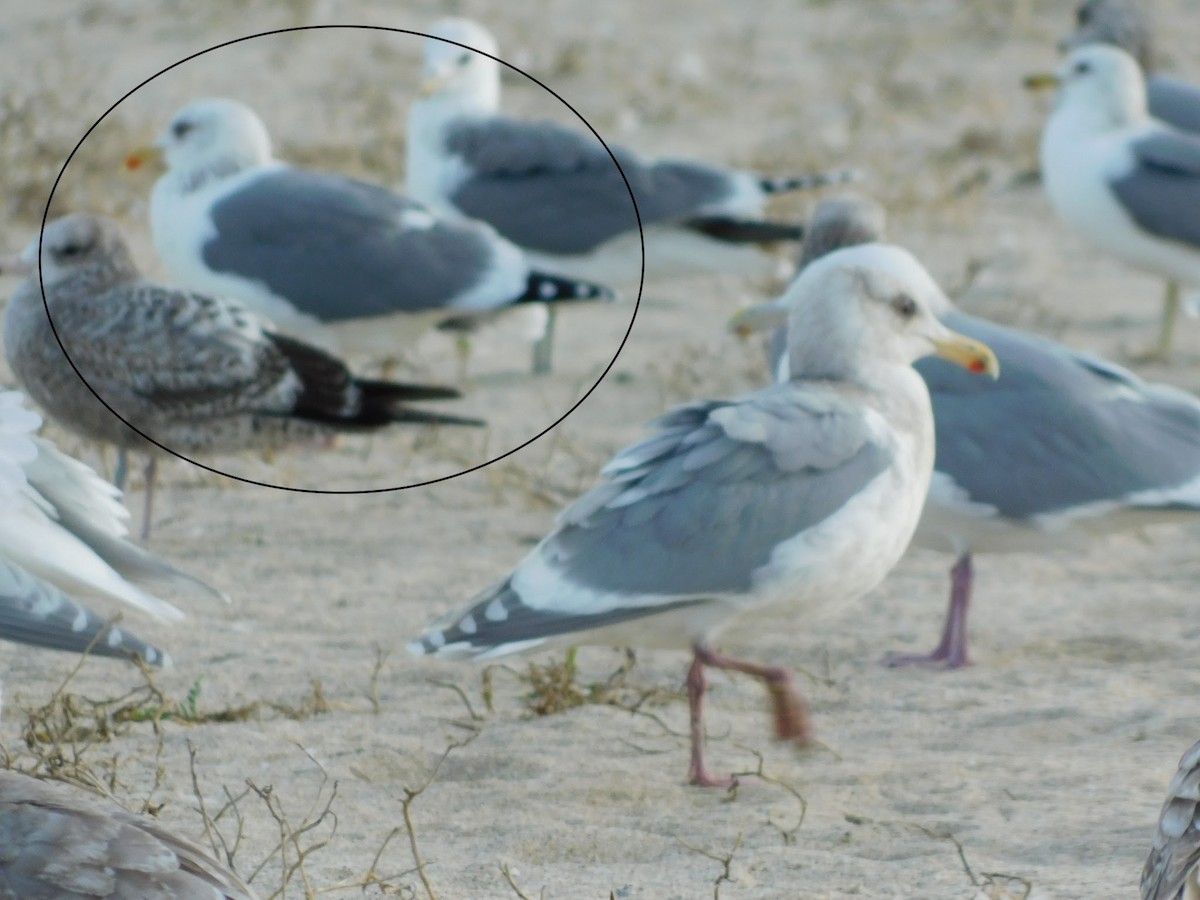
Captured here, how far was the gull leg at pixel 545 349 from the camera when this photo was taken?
755 centimetres

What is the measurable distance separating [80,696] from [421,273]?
3.09m

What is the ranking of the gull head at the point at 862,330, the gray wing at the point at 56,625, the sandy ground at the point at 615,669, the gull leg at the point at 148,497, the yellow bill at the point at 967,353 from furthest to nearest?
the gull leg at the point at 148,497 → the yellow bill at the point at 967,353 → the gull head at the point at 862,330 → the gray wing at the point at 56,625 → the sandy ground at the point at 615,669

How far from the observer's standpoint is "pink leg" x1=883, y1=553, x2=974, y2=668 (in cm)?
482

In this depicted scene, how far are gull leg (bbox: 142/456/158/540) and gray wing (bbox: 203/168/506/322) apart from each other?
1.31 m

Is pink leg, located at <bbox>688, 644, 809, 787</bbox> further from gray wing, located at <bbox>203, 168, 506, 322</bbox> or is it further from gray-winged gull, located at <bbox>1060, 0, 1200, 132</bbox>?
gray-winged gull, located at <bbox>1060, 0, 1200, 132</bbox>

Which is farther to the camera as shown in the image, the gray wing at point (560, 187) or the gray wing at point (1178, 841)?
the gray wing at point (560, 187)

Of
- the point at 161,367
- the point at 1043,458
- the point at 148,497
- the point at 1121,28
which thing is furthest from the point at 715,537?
the point at 1121,28

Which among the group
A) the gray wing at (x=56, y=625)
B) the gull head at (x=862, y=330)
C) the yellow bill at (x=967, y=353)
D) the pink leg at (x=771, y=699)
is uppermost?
the gull head at (x=862, y=330)

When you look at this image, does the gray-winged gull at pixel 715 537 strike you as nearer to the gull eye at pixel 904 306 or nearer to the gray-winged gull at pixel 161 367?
the gull eye at pixel 904 306

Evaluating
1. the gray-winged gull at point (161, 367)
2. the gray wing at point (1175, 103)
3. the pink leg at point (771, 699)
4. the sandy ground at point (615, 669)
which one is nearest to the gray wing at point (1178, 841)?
the sandy ground at point (615, 669)

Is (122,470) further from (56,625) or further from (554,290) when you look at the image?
(56,625)

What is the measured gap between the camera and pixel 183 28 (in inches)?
452

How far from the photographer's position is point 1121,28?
1102 centimetres

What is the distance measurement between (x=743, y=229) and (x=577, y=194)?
0.67 meters
